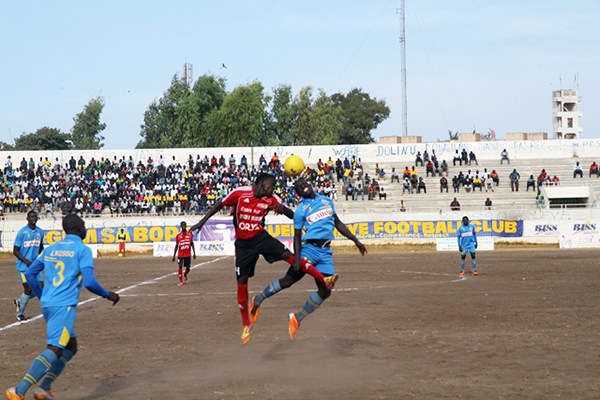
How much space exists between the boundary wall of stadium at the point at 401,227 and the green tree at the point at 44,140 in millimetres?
60711

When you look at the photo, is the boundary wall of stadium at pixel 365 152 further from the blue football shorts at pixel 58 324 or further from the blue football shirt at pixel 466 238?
the blue football shorts at pixel 58 324

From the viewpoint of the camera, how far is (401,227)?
156 ft

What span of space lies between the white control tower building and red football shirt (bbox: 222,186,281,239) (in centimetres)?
13958

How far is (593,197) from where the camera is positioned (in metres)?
52.2

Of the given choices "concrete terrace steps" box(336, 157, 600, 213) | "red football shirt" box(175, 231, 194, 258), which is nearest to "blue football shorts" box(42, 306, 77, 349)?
"red football shirt" box(175, 231, 194, 258)

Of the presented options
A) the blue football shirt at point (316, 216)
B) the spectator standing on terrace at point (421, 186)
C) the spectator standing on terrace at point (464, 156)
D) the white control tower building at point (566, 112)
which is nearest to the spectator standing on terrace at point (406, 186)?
the spectator standing on terrace at point (421, 186)

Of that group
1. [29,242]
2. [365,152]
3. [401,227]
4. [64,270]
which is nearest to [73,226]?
[64,270]

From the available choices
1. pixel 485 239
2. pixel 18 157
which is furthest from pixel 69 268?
pixel 18 157

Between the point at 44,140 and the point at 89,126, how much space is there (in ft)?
22.8

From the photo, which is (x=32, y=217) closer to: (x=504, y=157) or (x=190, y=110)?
(x=504, y=157)

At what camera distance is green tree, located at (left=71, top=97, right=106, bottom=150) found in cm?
11047

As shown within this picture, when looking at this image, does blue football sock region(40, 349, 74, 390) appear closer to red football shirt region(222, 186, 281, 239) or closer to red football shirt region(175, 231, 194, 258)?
red football shirt region(222, 186, 281, 239)

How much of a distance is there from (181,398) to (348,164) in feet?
168

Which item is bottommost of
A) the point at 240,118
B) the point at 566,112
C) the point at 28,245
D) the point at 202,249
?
the point at 202,249
